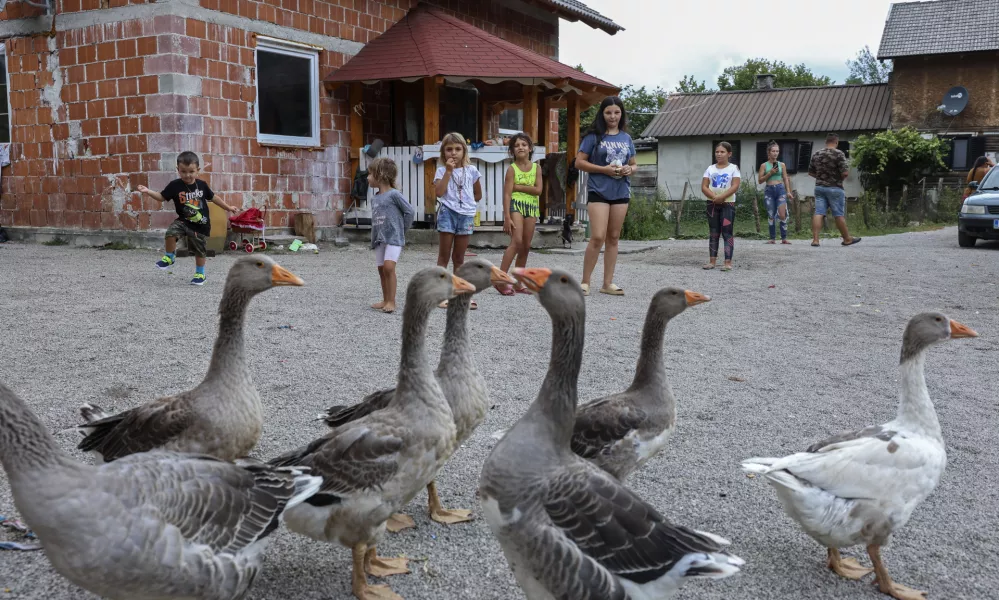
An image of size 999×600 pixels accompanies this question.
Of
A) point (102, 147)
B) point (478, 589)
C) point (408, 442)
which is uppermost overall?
point (102, 147)

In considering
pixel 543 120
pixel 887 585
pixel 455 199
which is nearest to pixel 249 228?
pixel 455 199

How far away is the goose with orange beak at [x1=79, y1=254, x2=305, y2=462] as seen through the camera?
3.39m

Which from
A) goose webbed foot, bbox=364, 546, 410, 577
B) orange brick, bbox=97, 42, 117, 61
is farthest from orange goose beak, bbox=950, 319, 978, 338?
orange brick, bbox=97, 42, 117, 61

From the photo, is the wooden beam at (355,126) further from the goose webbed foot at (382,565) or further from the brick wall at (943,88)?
the brick wall at (943,88)

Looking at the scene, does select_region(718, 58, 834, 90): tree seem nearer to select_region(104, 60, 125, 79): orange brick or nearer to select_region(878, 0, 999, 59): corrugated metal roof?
select_region(878, 0, 999, 59): corrugated metal roof

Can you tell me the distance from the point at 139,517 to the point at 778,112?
4440 cm

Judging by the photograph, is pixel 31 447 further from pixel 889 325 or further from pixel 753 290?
pixel 753 290

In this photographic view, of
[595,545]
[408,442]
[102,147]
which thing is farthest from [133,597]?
[102,147]

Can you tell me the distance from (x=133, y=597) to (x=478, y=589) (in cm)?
127

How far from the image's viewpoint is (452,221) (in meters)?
8.88

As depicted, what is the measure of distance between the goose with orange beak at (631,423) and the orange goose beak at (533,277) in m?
0.80

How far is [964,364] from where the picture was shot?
6.81 meters

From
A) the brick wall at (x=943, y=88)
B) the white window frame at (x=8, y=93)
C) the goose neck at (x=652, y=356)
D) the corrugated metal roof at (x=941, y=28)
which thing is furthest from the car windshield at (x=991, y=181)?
the white window frame at (x=8, y=93)

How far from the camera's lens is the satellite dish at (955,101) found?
36.3 metres
